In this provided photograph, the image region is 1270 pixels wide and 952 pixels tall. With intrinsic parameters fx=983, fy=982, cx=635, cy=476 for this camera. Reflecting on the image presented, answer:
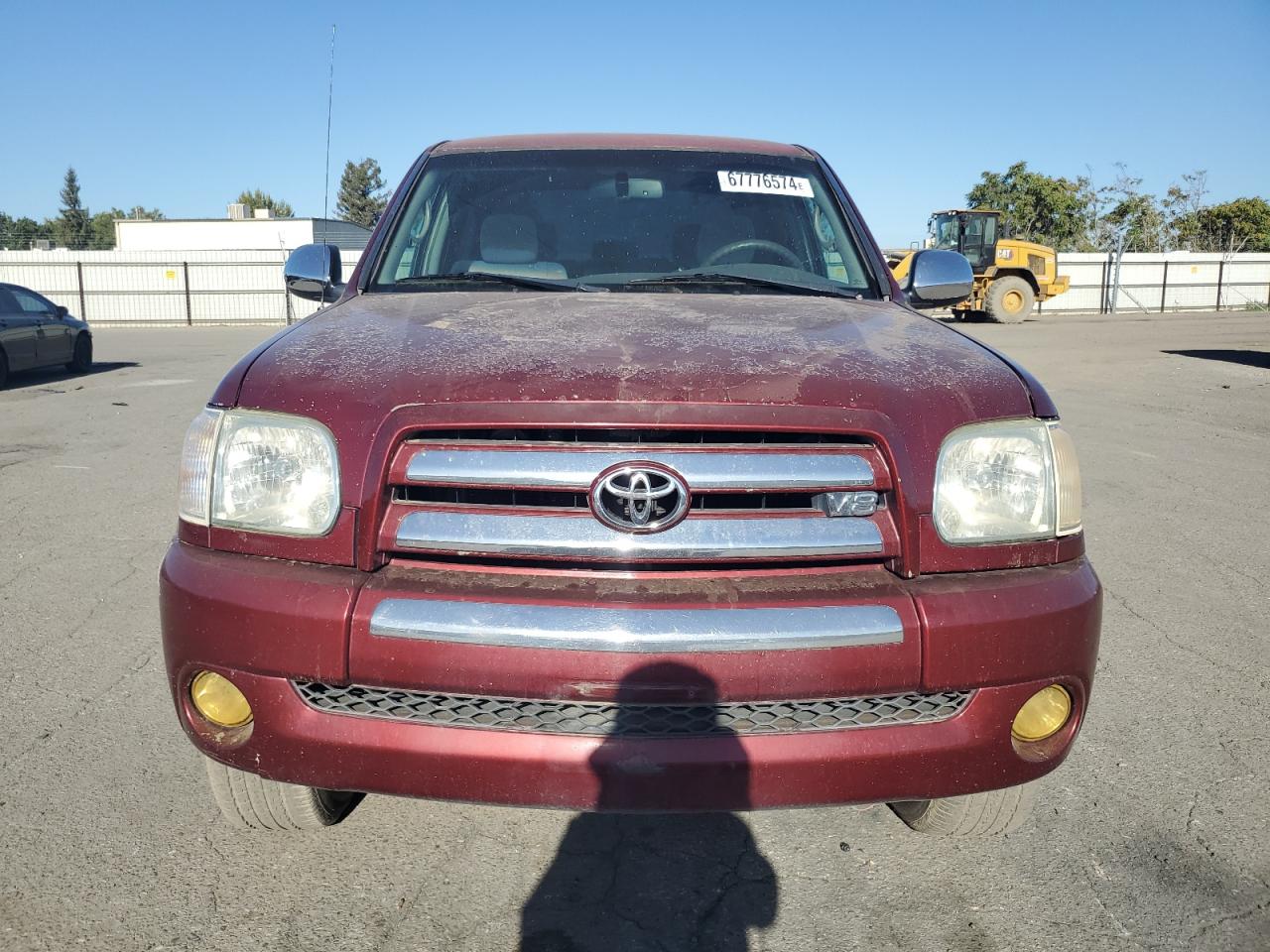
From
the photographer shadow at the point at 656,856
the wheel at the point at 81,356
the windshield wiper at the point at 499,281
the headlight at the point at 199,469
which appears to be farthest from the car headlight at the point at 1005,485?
the wheel at the point at 81,356

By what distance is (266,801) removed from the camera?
238cm

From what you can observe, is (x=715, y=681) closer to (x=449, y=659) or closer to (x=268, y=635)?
(x=449, y=659)

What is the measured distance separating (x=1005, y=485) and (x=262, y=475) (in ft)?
5.14

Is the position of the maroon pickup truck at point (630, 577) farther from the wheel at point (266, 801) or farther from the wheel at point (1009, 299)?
the wheel at point (1009, 299)

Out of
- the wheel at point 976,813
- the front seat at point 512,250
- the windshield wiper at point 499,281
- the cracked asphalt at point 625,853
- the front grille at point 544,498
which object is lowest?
the cracked asphalt at point 625,853

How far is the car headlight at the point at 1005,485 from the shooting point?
2029mm

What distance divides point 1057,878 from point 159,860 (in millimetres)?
2190

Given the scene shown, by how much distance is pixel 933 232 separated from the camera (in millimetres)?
28703

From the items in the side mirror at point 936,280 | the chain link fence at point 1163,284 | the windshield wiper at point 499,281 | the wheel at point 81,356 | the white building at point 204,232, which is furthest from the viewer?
the white building at point 204,232

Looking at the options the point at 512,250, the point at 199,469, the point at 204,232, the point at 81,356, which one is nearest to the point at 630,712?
the point at 199,469

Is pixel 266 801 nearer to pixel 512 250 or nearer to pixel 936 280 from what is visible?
pixel 512 250

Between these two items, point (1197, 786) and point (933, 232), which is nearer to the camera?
point (1197, 786)

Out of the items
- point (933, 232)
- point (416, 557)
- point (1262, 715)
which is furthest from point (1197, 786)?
point (933, 232)

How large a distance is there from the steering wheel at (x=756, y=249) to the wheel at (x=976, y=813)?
179 centimetres
